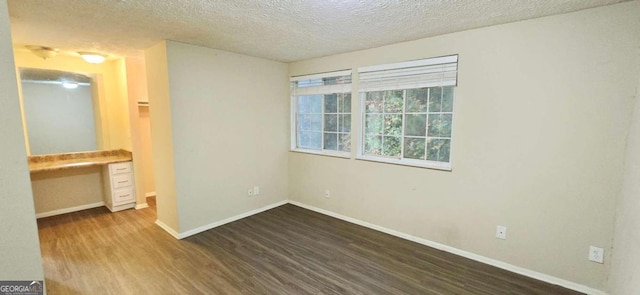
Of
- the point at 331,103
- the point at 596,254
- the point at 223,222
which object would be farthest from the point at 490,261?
the point at 223,222

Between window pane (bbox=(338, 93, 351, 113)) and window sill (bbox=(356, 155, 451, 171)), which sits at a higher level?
window pane (bbox=(338, 93, 351, 113))

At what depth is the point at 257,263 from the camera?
265cm

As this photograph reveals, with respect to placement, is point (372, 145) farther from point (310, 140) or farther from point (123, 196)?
point (123, 196)

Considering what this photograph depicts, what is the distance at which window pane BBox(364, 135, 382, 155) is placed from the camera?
3.43 m

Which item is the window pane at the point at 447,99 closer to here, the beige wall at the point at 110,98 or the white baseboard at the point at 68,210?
the beige wall at the point at 110,98

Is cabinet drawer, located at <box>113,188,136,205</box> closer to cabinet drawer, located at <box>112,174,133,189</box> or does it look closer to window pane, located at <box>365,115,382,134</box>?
cabinet drawer, located at <box>112,174,133,189</box>

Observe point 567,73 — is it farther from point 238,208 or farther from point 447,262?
point 238,208

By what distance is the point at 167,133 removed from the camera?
3.13 m

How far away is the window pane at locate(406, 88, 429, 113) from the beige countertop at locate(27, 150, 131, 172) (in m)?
4.22

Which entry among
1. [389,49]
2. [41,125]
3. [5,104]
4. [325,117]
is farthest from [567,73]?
[41,125]

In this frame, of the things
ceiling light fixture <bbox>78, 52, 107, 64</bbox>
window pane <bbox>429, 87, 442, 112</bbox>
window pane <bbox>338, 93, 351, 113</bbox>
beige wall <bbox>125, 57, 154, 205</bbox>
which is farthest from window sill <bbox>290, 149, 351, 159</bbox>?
ceiling light fixture <bbox>78, 52, 107, 64</bbox>

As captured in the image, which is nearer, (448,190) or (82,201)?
(448,190)

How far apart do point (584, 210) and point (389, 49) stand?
2.35 metres

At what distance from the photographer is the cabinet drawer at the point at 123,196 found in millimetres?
4027
